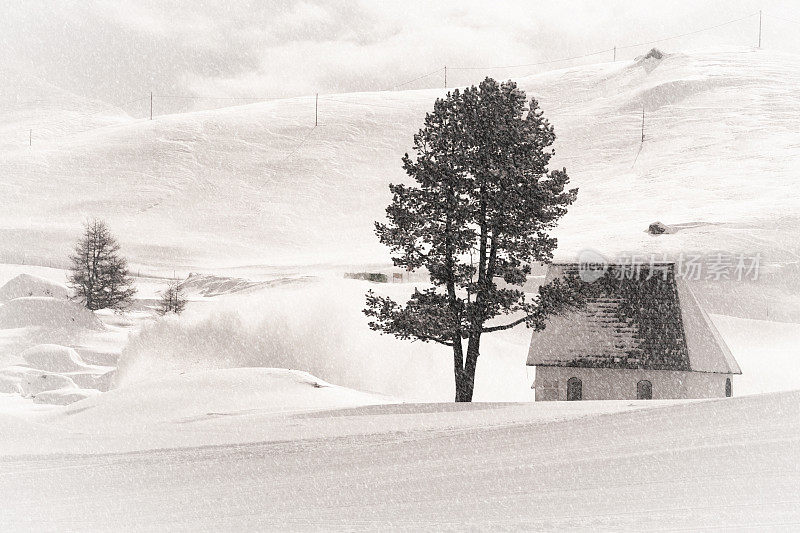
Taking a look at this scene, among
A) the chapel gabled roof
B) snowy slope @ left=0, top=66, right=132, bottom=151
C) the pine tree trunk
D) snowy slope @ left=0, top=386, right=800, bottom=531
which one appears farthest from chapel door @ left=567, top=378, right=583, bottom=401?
snowy slope @ left=0, top=66, right=132, bottom=151

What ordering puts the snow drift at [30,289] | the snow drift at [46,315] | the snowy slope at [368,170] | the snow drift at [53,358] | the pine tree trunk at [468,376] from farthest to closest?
1. the snowy slope at [368,170]
2. the snow drift at [30,289]
3. the snow drift at [46,315]
4. the snow drift at [53,358]
5. the pine tree trunk at [468,376]

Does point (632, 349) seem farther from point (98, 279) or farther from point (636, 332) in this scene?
point (98, 279)

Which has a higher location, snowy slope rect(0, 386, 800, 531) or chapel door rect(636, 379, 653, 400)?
snowy slope rect(0, 386, 800, 531)

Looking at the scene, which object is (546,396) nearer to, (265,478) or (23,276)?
(265,478)

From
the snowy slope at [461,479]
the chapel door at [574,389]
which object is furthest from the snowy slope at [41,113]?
the snowy slope at [461,479]

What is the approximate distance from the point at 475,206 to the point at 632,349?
815 centimetres

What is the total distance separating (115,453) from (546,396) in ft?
48.8

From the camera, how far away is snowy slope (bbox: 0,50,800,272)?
86.8 m

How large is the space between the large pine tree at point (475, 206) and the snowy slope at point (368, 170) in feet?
173

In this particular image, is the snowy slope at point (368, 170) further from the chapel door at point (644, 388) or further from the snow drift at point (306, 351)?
the chapel door at point (644, 388)

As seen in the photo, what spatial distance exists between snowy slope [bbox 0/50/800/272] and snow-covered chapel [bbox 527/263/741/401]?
151ft

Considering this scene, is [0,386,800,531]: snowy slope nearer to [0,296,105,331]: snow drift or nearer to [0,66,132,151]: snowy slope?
[0,296,105,331]: snow drift

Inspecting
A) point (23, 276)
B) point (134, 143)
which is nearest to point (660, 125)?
point (134, 143)

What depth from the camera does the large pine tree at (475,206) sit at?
19.7 m
